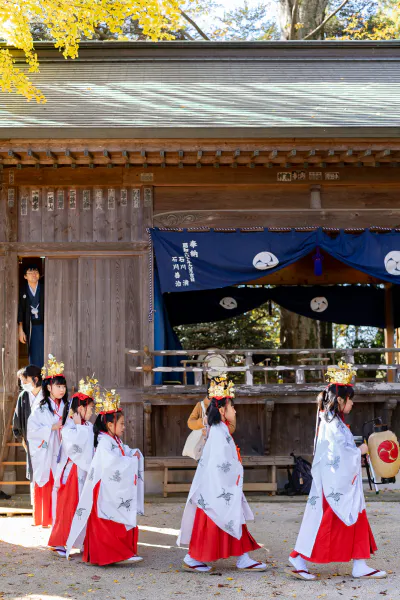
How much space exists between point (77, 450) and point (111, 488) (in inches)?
28.2

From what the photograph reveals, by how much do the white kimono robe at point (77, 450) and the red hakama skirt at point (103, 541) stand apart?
1.88ft

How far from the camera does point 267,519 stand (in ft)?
27.9

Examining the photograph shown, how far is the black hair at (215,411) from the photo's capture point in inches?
254

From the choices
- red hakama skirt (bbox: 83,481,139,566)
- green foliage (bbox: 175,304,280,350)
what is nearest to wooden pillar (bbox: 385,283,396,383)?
green foliage (bbox: 175,304,280,350)

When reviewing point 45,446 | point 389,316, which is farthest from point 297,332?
point 45,446

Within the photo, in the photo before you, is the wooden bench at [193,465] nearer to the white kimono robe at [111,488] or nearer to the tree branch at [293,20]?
the white kimono robe at [111,488]

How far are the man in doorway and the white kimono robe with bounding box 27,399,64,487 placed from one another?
2773mm

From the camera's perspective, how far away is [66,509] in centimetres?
696

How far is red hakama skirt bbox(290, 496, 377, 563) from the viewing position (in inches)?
232

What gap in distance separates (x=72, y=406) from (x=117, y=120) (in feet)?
15.3

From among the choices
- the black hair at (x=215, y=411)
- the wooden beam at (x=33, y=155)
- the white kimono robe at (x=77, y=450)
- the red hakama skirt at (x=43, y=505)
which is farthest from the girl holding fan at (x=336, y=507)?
the wooden beam at (x=33, y=155)

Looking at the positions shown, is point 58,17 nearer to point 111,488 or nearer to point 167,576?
point 111,488

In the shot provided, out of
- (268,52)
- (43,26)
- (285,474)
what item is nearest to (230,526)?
(285,474)

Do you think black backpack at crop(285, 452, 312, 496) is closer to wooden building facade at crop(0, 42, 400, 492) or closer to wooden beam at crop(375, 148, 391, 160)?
wooden building facade at crop(0, 42, 400, 492)
